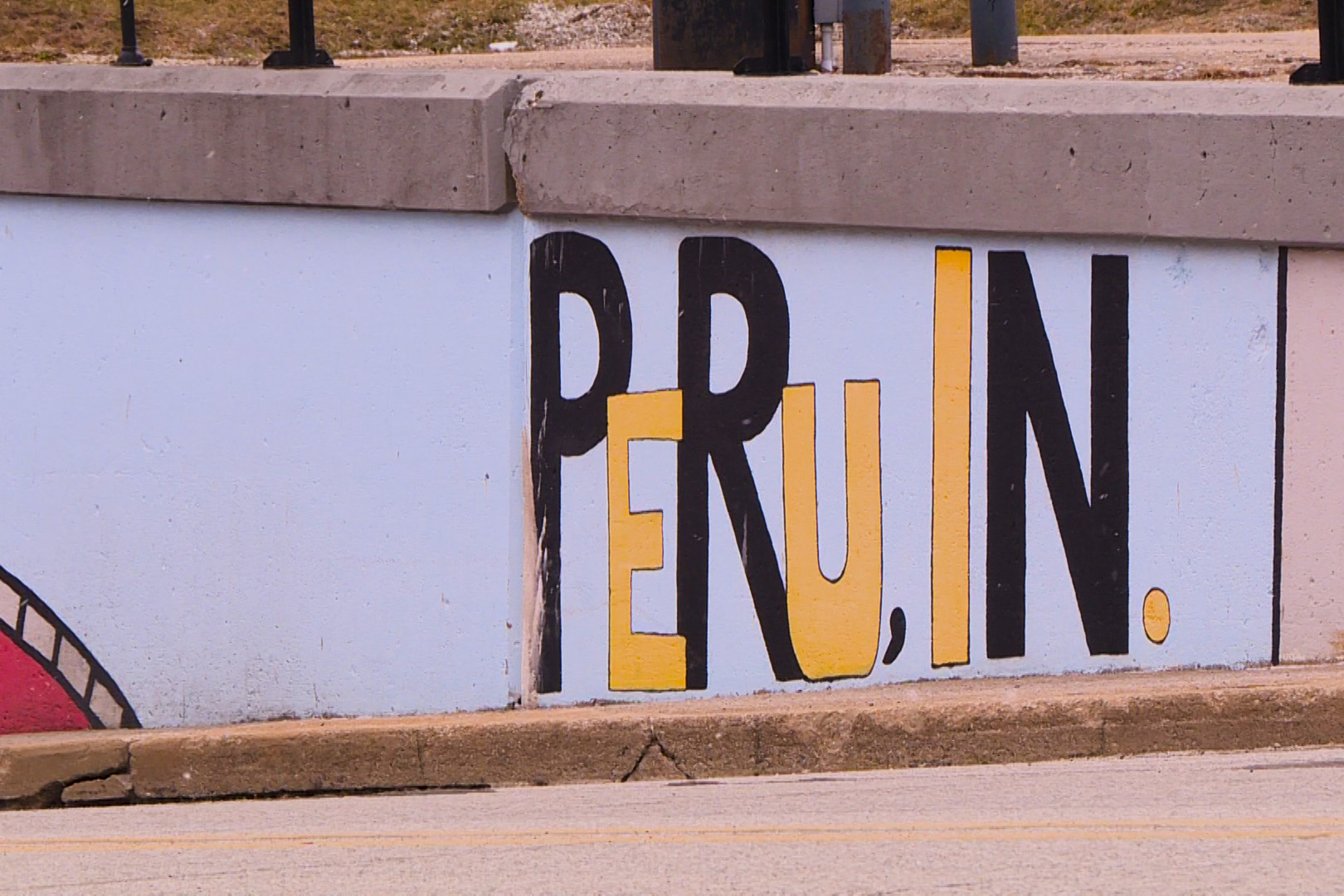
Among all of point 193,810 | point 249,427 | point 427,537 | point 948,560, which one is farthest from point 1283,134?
point 193,810

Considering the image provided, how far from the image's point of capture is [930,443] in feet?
18.7

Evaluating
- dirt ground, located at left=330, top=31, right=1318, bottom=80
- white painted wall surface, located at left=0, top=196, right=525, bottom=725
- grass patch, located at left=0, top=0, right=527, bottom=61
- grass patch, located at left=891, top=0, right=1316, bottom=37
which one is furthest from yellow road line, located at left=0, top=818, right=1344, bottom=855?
grass patch, located at left=891, top=0, right=1316, bottom=37

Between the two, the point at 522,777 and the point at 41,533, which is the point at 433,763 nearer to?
the point at 522,777

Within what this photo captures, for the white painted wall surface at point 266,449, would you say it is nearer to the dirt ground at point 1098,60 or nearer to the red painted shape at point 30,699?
the red painted shape at point 30,699

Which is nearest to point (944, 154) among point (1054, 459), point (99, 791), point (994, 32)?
point (1054, 459)

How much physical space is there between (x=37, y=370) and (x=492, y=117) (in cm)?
202

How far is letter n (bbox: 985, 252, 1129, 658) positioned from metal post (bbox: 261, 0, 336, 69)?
101 inches

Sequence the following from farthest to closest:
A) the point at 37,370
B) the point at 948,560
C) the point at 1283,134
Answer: the point at 37,370 < the point at 948,560 < the point at 1283,134

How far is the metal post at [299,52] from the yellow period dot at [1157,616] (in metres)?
3.49

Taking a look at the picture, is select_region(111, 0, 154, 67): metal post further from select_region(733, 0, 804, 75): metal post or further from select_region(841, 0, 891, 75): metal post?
select_region(841, 0, 891, 75): metal post

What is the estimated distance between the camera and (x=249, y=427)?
20.0 feet

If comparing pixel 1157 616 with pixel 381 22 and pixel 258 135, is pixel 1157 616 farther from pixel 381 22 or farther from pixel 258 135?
pixel 381 22

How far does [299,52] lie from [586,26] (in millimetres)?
11071

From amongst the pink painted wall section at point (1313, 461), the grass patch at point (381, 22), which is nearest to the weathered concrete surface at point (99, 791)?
the pink painted wall section at point (1313, 461)
